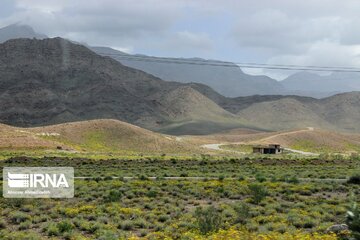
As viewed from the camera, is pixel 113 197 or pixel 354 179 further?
pixel 354 179

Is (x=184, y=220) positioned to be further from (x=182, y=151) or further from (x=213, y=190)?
(x=182, y=151)

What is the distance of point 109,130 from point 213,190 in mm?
90625

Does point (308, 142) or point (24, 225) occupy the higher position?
point (308, 142)

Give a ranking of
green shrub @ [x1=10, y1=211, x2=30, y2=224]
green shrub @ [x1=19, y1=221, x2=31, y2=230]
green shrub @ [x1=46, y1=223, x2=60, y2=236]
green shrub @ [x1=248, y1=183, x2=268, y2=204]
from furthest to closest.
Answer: green shrub @ [x1=248, y1=183, x2=268, y2=204], green shrub @ [x1=10, y1=211, x2=30, y2=224], green shrub @ [x1=19, y1=221, x2=31, y2=230], green shrub @ [x1=46, y1=223, x2=60, y2=236]

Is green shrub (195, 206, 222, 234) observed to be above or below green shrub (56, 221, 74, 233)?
above

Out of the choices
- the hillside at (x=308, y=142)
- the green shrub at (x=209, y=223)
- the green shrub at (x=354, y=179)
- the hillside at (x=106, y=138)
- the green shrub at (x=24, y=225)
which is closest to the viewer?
the green shrub at (x=209, y=223)

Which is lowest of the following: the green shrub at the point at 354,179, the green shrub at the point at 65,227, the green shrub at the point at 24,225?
the green shrub at the point at 24,225

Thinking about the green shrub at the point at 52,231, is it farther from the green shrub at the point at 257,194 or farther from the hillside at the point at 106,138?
the hillside at the point at 106,138

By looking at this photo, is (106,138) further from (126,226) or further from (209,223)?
(209,223)

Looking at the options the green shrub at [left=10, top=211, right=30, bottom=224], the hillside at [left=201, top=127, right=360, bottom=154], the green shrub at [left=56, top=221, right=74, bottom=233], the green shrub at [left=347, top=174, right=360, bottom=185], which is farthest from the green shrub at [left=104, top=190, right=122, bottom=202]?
the hillside at [left=201, top=127, right=360, bottom=154]

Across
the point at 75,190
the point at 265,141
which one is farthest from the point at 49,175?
the point at 265,141

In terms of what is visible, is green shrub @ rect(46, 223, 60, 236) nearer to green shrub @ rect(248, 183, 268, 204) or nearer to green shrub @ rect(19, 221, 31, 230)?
green shrub @ rect(19, 221, 31, 230)

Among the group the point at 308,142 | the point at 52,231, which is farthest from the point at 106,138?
the point at 52,231

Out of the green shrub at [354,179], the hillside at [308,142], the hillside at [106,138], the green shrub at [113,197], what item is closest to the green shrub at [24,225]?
the green shrub at [113,197]
